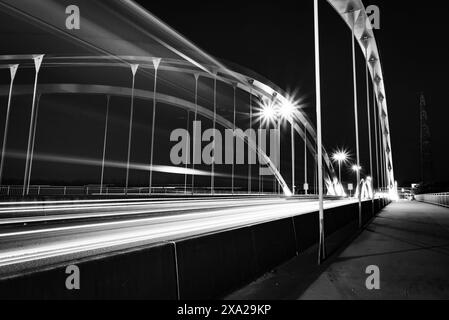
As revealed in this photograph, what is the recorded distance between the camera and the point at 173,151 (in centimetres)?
5797

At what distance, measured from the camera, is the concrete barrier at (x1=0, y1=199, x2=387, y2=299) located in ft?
8.61

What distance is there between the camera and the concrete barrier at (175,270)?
2.62 m

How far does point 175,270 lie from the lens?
12.5 feet

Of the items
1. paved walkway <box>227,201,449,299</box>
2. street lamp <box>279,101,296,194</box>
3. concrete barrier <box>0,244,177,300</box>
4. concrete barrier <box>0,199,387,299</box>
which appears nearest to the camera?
concrete barrier <box>0,244,177,300</box>
